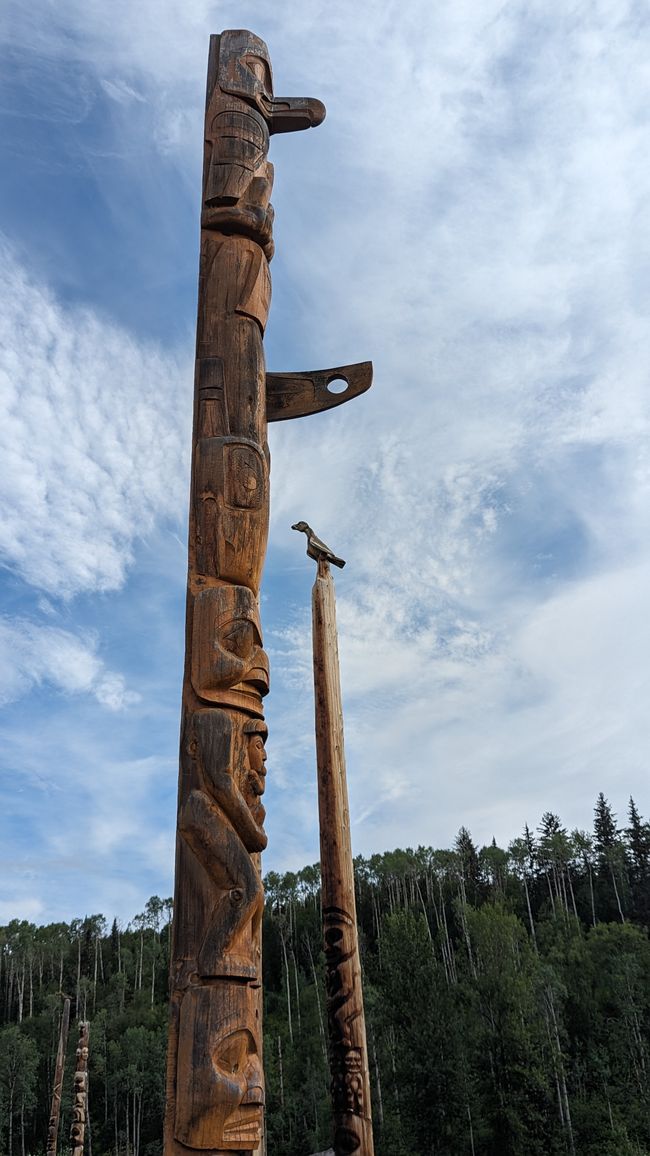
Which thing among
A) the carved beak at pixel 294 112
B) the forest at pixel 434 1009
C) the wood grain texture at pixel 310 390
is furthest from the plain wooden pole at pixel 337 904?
the forest at pixel 434 1009

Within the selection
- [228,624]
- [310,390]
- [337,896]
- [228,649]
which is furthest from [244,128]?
[337,896]

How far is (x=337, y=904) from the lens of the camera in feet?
23.0

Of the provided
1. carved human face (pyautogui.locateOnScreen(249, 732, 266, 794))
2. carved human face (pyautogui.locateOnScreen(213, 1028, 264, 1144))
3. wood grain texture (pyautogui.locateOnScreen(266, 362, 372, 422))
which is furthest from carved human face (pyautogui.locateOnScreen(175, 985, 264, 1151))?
wood grain texture (pyautogui.locateOnScreen(266, 362, 372, 422))

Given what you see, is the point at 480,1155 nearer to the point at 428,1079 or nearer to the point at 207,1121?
the point at 428,1079

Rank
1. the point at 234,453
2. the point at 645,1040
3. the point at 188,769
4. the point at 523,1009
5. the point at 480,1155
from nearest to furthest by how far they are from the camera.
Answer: the point at 188,769 < the point at 234,453 < the point at 480,1155 < the point at 523,1009 < the point at 645,1040

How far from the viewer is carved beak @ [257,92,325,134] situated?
7613 millimetres

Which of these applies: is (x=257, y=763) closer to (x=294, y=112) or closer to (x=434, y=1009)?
(x=294, y=112)

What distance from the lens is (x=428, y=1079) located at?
28656mm

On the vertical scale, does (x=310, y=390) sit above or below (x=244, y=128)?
below

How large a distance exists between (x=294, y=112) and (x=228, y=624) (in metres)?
5.12

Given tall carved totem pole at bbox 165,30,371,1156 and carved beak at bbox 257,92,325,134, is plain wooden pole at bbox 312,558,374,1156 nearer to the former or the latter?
tall carved totem pole at bbox 165,30,371,1156

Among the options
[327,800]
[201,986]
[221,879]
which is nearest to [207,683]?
[221,879]

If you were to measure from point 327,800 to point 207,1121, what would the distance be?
11.9 ft

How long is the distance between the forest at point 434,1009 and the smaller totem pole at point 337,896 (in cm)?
2294
